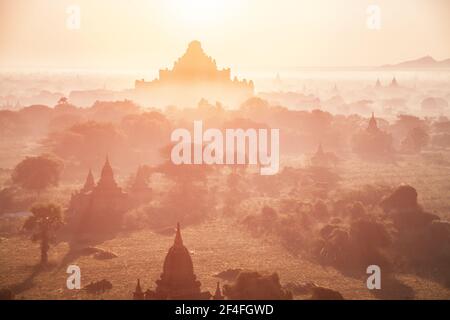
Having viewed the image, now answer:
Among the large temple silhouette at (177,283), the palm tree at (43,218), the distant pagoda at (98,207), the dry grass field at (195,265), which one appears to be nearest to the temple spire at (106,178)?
the distant pagoda at (98,207)

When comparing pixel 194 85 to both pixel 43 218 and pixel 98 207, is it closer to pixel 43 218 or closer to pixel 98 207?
pixel 98 207

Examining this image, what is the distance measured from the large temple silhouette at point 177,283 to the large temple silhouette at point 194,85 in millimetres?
81580

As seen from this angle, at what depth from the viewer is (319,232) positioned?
31172mm

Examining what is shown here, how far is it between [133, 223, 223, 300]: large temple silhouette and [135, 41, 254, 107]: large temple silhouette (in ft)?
268

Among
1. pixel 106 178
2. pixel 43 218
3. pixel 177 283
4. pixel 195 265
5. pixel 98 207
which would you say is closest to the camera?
pixel 177 283

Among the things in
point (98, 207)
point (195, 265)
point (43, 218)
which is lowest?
point (195, 265)

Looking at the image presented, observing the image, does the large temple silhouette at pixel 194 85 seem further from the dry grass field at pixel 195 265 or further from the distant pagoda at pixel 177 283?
the distant pagoda at pixel 177 283

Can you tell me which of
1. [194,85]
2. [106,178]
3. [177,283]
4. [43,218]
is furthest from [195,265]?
[194,85]

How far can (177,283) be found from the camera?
2231 centimetres

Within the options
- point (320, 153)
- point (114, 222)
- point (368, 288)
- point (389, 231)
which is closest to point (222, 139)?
point (320, 153)

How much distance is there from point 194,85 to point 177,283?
85129mm

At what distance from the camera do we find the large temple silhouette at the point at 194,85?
10488cm
